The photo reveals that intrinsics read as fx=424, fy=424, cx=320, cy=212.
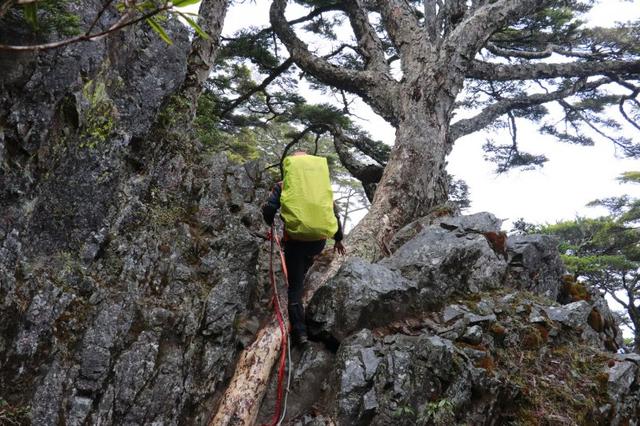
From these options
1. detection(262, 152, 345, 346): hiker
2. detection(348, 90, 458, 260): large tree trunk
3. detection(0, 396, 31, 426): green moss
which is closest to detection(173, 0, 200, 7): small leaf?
detection(262, 152, 345, 346): hiker

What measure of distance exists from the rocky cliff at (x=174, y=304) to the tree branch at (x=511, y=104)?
5.03 meters

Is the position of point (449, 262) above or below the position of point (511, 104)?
below

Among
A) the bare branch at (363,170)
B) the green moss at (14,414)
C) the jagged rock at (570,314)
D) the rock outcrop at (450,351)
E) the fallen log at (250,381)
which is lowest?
the green moss at (14,414)

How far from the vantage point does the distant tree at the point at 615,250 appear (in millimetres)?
13281

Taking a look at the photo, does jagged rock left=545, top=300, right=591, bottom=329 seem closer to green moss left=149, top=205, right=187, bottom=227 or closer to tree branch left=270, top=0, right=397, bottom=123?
green moss left=149, top=205, right=187, bottom=227

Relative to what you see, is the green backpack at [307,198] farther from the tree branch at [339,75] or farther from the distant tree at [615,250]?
the distant tree at [615,250]

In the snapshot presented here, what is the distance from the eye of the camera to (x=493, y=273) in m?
5.75

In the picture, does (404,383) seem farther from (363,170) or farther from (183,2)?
(363,170)

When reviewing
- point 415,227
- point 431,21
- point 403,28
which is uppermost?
point 431,21

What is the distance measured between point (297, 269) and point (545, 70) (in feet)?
27.1

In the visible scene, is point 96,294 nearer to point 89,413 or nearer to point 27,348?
point 27,348

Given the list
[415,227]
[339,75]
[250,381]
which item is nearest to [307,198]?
[250,381]

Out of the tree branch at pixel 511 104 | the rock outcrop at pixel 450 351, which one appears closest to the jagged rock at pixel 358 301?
the rock outcrop at pixel 450 351

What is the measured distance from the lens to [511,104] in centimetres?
1041
